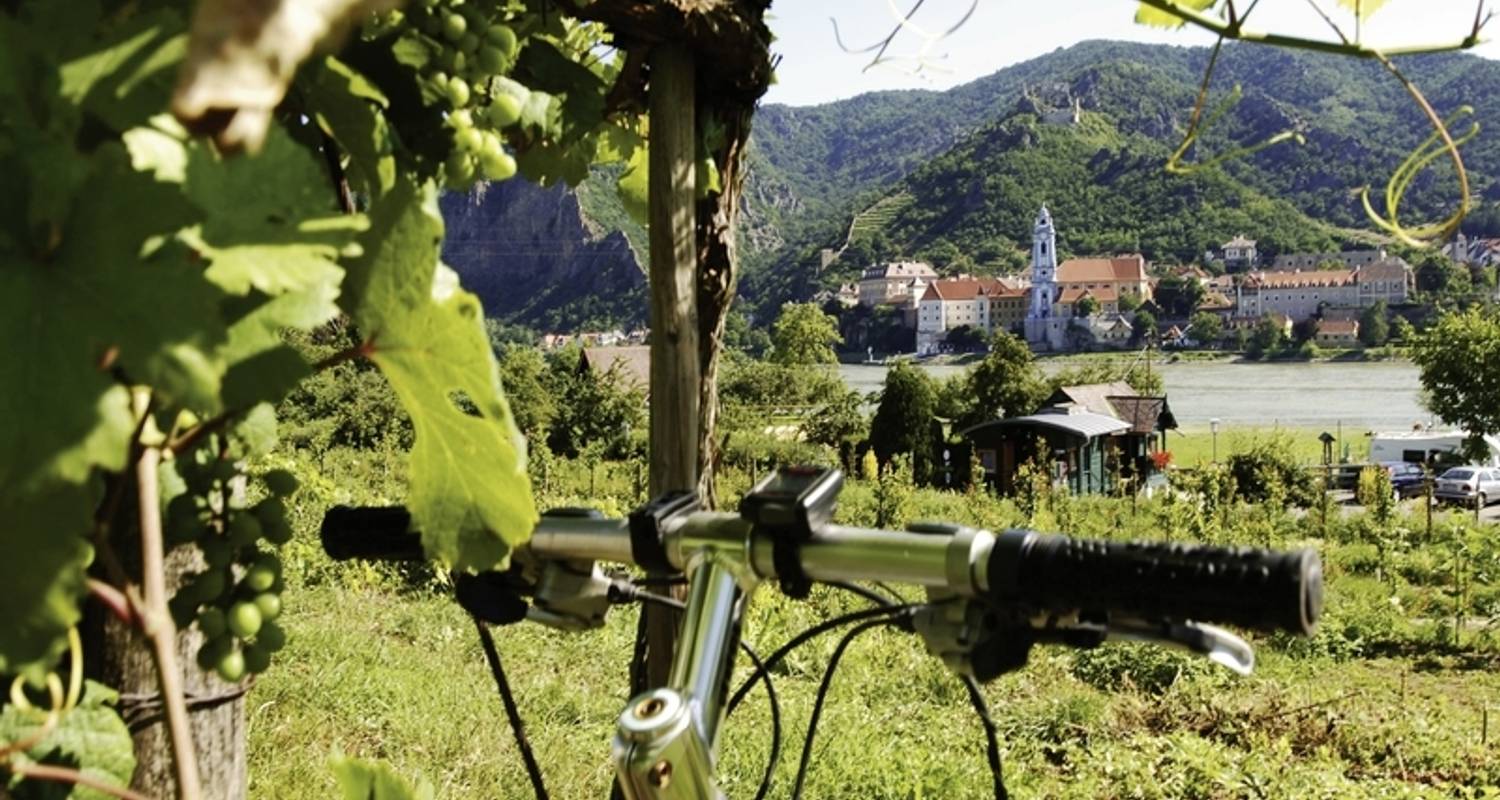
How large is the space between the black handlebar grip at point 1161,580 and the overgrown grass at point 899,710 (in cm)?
298

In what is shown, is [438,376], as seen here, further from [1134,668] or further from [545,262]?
[545,262]

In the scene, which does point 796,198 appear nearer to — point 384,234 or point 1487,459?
point 1487,459

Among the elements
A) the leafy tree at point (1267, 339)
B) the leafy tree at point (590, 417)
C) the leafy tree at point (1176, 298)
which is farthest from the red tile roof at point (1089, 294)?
the leafy tree at point (590, 417)

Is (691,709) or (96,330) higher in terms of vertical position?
(96,330)

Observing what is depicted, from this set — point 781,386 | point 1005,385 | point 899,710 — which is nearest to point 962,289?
point 781,386

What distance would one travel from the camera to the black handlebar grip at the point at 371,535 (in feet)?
2.91

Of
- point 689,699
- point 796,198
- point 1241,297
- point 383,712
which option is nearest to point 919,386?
point 383,712

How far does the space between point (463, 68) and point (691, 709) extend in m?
0.43

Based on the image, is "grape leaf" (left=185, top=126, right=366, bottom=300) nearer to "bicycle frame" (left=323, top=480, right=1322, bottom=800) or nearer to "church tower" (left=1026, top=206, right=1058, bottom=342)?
"bicycle frame" (left=323, top=480, right=1322, bottom=800)

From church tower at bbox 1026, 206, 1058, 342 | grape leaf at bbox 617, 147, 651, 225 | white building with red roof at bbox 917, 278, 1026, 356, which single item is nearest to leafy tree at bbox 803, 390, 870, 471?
grape leaf at bbox 617, 147, 651, 225

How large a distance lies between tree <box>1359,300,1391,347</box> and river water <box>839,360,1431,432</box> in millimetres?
1414

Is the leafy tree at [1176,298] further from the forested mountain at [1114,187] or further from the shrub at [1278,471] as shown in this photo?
the shrub at [1278,471]

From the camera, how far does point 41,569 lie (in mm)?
368

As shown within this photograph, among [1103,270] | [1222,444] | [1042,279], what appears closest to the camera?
Result: [1222,444]
